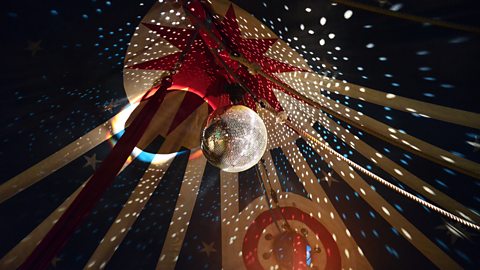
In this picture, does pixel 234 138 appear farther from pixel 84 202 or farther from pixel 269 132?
pixel 269 132

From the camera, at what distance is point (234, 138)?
111cm

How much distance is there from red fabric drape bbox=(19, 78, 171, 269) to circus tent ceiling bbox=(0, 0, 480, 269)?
0.61 metres

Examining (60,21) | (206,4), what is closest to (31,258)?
(60,21)

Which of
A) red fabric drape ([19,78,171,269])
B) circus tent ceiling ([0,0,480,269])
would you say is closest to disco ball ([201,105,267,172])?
circus tent ceiling ([0,0,480,269])

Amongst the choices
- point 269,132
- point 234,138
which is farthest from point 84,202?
point 269,132

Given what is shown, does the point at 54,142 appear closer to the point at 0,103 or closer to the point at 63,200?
the point at 0,103

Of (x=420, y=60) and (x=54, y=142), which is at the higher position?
(x=420, y=60)

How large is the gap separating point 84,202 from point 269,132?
1.34 meters

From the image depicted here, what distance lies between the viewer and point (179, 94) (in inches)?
73.0

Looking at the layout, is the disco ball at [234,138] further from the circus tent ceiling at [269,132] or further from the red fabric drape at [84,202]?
the red fabric drape at [84,202]

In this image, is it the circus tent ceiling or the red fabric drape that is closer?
the red fabric drape

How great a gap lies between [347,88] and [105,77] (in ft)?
4.69

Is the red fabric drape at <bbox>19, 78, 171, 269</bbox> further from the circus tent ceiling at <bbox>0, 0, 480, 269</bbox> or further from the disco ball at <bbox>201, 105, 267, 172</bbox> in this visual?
the circus tent ceiling at <bbox>0, 0, 480, 269</bbox>

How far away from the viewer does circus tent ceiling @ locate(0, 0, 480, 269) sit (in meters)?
1.00
